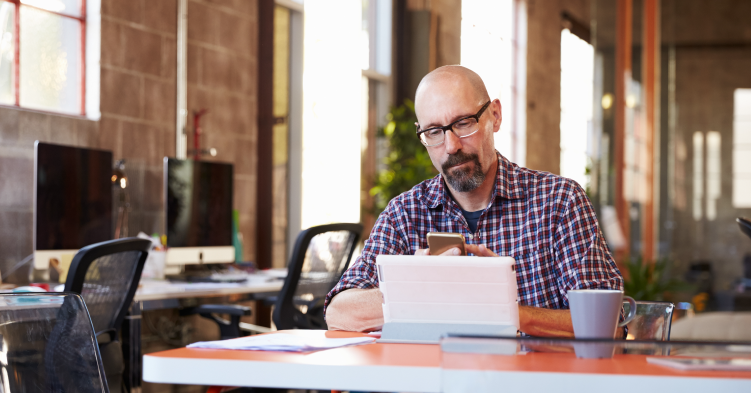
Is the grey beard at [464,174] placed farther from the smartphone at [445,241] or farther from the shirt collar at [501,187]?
the smartphone at [445,241]

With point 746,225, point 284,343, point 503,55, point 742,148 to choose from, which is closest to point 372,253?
point 284,343

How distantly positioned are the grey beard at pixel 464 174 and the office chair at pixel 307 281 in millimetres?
1146

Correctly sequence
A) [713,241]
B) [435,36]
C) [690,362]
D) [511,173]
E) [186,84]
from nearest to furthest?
[690,362] → [511,173] → [186,84] → [435,36] → [713,241]

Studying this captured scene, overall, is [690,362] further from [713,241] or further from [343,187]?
[713,241]

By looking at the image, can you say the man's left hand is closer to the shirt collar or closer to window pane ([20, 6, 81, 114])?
the shirt collar

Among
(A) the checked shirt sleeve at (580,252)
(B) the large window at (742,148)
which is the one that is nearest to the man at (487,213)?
(A) the checked shirt sleeve at (580,252)

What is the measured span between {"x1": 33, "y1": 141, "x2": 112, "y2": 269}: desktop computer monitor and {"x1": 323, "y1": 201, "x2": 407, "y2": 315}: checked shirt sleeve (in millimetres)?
1408

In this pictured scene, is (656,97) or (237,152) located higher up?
(656,97)

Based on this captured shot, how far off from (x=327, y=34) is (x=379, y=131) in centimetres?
76

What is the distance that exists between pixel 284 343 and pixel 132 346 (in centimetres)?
167

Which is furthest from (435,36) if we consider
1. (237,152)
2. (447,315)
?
(447,315)

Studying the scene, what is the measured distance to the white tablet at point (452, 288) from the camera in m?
1.06

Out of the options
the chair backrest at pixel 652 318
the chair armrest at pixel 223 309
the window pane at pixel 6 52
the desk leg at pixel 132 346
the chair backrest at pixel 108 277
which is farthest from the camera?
the window pane at pixel 6 52

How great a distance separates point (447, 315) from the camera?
1.10m
